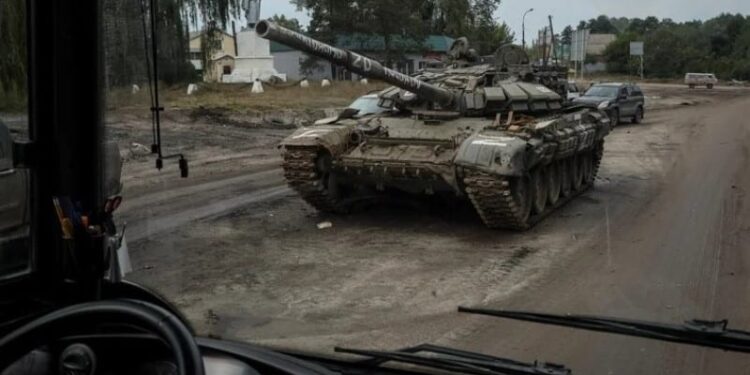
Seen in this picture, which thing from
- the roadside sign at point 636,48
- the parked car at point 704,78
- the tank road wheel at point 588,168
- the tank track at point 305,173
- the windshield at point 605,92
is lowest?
the tank road wheel at point 588,168

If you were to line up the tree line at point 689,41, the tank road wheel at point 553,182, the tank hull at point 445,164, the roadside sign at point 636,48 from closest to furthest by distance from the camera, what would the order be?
the tree line at point 689,41 → the roadside sign at point 636,48 → the tank hull at point 445,164 → the tank road wheel at point 553,182

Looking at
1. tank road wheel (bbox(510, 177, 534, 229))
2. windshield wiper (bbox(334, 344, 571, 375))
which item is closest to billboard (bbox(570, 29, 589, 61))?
tank road wheel (bbox(510, 177, 534, 229))

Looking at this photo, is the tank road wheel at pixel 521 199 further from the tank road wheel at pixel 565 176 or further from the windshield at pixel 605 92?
the windshield at pixel 605 92

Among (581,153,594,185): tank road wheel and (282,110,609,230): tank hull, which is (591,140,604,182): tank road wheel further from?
(282,110,609,230): tank hull

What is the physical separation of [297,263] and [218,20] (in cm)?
556

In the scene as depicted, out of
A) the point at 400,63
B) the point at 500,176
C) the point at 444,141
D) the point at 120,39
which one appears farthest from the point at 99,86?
the point at 400,63

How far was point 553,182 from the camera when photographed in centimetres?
1114

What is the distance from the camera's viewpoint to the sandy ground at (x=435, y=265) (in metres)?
5.00

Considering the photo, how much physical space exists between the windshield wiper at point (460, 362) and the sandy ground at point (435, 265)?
0.54 meters

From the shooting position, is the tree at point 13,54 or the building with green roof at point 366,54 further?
the building with green roof at point 366,54

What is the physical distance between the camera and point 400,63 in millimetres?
11047

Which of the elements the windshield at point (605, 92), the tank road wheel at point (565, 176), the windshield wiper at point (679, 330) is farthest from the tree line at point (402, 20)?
the windshield at point (605, 92)

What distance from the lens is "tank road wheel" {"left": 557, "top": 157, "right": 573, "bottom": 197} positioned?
11481 mm

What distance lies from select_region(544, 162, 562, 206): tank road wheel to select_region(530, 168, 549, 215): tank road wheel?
113 mm
